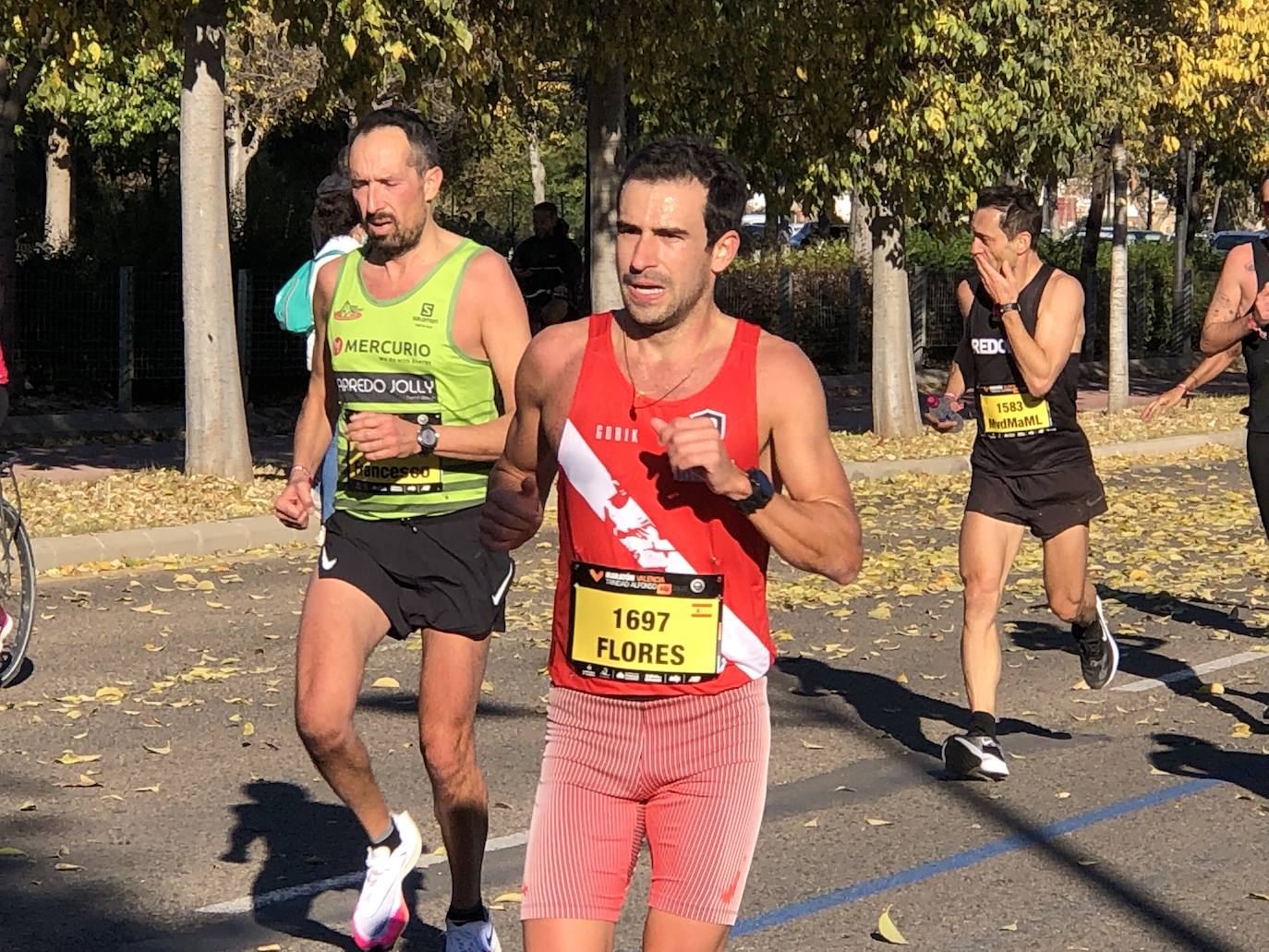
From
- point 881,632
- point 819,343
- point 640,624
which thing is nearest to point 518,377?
point 640,624

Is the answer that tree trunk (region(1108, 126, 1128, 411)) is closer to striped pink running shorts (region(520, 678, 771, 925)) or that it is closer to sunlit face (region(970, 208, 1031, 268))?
sunlit face (region(970, 208, 1031, 268))

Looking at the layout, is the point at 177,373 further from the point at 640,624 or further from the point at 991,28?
the point at 640,624

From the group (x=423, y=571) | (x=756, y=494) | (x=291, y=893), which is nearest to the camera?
(x=756, y=494)

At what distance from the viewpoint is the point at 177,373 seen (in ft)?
78.7

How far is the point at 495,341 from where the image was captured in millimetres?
5547

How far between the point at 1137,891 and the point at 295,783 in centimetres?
293

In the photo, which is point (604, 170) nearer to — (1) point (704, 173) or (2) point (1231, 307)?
(2) point (1231, 307)

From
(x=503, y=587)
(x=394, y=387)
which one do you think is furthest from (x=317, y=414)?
(x=503, y=587)

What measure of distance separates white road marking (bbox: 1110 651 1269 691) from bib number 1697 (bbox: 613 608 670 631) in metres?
5.93

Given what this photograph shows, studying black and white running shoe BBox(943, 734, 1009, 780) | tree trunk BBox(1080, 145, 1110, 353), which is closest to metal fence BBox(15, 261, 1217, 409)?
tree trunk BBox(1080, 145, 1110, 353)

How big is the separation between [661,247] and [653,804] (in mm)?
1036

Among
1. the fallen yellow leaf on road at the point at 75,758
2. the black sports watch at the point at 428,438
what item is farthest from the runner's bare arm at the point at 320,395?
the fallen yellow leaf on road at the point at 75,758

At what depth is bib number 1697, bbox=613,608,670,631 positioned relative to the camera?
4043mm

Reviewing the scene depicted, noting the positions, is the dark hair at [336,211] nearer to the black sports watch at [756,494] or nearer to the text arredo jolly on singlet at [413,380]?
the text arredo jolly on singlet at [413,380]
